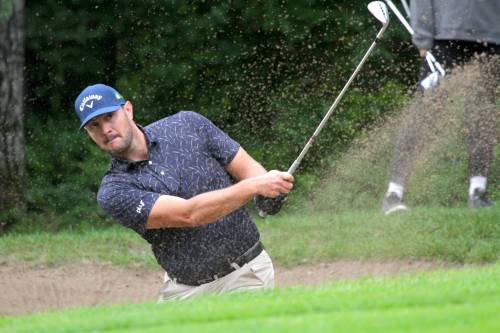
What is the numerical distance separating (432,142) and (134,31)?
4617 millimetres

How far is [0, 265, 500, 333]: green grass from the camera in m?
4.78

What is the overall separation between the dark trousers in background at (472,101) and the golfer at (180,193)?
2.82 metres

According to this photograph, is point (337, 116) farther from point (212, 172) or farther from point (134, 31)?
point (212, 172)

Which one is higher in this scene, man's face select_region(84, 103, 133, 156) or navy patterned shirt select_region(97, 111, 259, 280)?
man's face select_region(84, 103, 133, 156)

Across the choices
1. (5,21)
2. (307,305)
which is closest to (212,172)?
(307,305)

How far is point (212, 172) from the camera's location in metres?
6.90

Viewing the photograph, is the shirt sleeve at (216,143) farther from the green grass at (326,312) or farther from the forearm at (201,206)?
the green grass at (326,312)

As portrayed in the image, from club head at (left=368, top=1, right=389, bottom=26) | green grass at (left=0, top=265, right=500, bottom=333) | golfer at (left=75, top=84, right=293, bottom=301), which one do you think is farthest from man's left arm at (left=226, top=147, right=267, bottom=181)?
club head at (left=368, top=1, right=389, bottom=26)

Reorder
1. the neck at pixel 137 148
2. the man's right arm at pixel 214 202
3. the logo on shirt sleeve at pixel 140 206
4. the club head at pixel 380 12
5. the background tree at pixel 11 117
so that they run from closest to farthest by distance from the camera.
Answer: the man's right arm at pixel 214 202 → the logo on shirt sleeve at pixel 140 206 → the neck at pixel 137 148 → the club head at pixel 380 12 → the background tree at pixel 11 117

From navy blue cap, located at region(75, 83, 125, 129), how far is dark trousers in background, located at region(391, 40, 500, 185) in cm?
335

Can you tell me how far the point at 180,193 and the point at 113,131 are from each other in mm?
484

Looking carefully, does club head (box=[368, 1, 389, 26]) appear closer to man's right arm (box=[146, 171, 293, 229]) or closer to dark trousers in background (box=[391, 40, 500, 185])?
dark trousers in background (box=[391, 40, 500, 185])

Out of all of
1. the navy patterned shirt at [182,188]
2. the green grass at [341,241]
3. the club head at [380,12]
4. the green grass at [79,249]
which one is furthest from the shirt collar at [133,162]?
the green grass at [79,249]

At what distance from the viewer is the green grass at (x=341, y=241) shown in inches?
353
